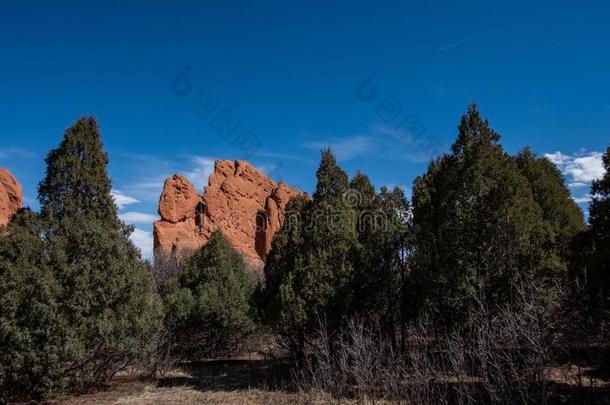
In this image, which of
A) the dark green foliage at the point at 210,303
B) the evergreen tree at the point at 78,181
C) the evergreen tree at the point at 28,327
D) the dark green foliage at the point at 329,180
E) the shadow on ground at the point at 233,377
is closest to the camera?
the evergreen tree at the point at 28,327

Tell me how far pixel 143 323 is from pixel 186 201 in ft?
171

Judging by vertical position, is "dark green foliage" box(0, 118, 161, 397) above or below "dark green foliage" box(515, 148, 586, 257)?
below

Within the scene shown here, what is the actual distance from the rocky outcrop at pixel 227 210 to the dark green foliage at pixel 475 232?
4631cm

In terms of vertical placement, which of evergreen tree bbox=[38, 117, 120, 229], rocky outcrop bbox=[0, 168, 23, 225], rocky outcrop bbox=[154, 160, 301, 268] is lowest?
evergreen tree bbox=[38, 117, 120, 229]

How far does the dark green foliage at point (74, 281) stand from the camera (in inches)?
381

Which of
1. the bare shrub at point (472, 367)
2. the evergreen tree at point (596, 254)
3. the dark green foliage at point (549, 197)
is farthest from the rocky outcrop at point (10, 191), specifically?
the evergreen tree at point (596, 254)

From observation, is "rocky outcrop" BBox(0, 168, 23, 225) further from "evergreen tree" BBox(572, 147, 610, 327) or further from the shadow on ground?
"evergreen tree" BBox(572, 147, 610, 327)

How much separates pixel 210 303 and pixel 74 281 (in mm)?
9283

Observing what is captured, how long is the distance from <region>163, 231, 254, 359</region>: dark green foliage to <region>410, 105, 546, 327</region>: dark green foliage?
9.15 m

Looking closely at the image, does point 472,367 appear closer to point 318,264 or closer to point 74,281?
point 318,264

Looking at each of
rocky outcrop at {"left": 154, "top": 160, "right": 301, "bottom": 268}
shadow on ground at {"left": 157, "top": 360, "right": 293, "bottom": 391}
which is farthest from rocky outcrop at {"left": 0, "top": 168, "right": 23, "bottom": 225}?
→ rocky outcrop at {"left": 154, "top": 160, "right": 301, "bottom": 268}

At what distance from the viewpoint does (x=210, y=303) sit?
1906 centimetres

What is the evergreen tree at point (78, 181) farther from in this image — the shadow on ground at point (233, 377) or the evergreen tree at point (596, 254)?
the evergreen tree at point (596, 254)

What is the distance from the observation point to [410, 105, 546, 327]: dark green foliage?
1209cm
